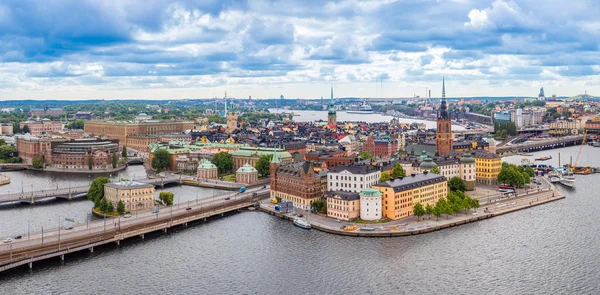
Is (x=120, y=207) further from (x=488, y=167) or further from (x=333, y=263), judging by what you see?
(x=488, y=167)

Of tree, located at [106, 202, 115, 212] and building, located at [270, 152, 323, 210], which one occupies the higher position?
building, located at [270, 152, 323, 210]

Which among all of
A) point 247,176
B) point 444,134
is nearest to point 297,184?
point 247,176

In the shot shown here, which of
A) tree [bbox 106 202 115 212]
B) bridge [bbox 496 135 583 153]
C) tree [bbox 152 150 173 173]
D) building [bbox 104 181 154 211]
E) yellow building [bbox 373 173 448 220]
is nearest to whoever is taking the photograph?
yellow building [bbox 373 173 448 220]

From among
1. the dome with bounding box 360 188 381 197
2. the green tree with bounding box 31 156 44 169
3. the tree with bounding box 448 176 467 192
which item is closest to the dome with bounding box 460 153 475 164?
the tree with bounding box 448 176 467 192

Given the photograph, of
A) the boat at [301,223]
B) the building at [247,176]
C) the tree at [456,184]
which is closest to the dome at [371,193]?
the boat at [301,223]

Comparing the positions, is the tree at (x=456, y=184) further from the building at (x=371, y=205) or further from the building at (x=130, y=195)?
the building at (x=130, y=195)

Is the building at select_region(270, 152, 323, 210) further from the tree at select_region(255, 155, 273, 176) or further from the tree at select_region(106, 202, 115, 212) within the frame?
the tree at select_region(255, 155, 273, 176)

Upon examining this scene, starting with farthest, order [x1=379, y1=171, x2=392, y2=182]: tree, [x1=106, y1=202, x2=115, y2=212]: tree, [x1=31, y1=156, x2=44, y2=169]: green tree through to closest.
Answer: [x1=31, y1=156, x2=44, y2=169]: green tree
[x1=379, y1=171, x2=392, y2=182]: tree
[x1=106, y1=202, x2=115, y2=212]: tree
